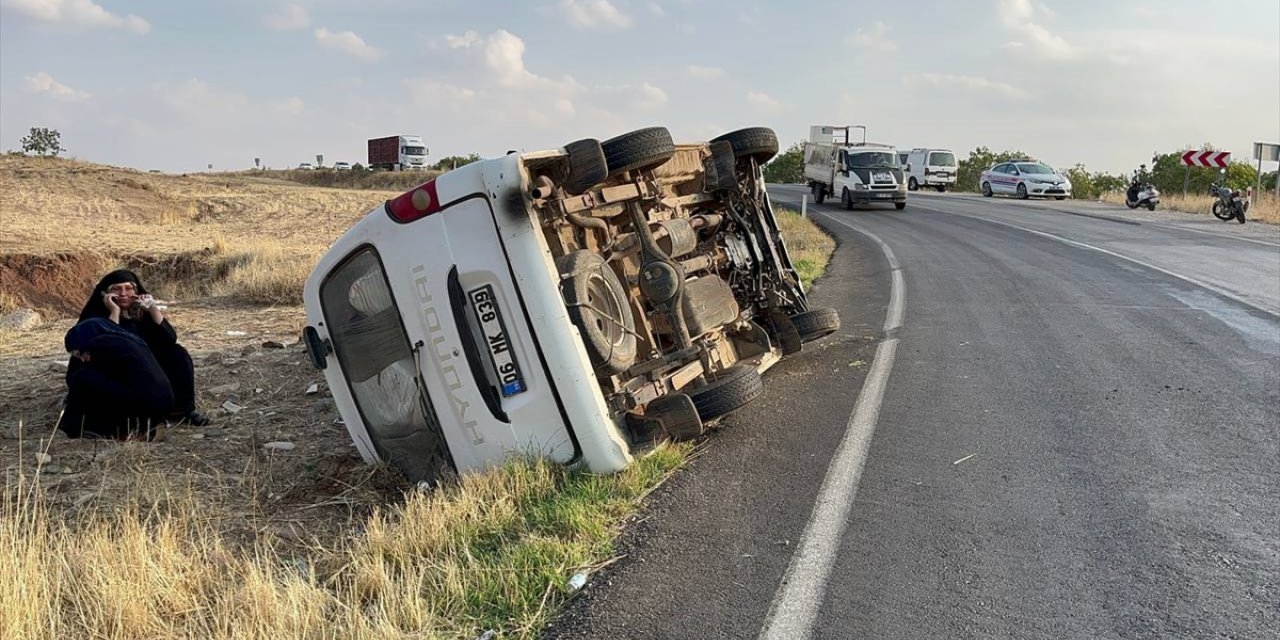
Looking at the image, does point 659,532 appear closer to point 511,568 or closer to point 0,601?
point 511,568

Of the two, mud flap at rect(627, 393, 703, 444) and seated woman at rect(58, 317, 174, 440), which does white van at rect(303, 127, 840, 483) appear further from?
seated woman at rect(58, 317, 174, 440)

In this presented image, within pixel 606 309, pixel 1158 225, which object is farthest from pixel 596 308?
pixel 1158 225

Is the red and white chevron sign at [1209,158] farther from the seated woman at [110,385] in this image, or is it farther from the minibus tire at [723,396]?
the seated woman at [110,385]

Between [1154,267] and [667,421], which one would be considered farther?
[1154,267]

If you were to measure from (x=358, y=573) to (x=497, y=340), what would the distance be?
4.48 ft

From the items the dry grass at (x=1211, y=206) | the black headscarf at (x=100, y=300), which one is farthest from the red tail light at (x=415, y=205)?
the dry grass at (x=1211, y=206)

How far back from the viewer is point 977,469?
15.1ft

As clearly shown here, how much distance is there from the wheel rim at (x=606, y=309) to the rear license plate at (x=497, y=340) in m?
0.48

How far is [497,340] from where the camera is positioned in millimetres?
4379

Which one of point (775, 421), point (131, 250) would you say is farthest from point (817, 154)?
point (775, 421)

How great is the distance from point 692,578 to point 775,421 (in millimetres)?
2207

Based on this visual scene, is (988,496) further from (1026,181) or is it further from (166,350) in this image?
(1026,181)

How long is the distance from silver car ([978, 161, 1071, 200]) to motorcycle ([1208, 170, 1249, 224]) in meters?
10.4

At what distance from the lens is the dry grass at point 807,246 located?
13.2 m
